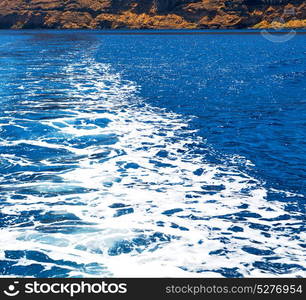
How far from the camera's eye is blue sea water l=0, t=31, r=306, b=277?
10625mm

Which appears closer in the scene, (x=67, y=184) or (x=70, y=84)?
(x=67, y=184)

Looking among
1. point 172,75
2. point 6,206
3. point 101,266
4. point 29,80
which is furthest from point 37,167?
point 172,75

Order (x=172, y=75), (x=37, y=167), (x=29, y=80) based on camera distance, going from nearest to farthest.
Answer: (x=37, y=167) → (x=29, y=80) → (x=172, y=75)

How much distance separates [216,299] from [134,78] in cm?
3839

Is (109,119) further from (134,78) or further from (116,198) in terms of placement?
(134,78)

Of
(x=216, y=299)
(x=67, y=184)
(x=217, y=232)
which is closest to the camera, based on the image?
(x=216, y=299)

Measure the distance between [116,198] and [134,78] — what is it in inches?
1266

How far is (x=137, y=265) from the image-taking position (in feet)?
33.7

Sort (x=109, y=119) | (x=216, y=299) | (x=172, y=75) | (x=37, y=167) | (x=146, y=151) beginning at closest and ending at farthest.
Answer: (x=216, y=299) → (x=37, y=167) → (x=146, y=151) → (x=109, y=119) → (x=172, y=75)

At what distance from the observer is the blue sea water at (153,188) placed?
10.6m

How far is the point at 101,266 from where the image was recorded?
10.3m

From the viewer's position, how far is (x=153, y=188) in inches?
586

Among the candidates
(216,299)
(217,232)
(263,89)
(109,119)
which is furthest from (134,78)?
(216,299)

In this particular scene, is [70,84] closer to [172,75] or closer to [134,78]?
[134,78]
